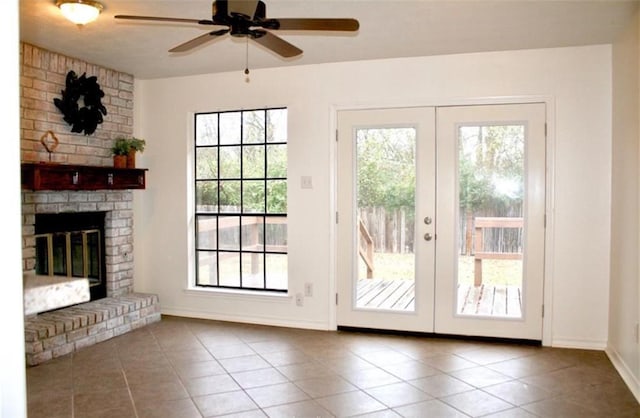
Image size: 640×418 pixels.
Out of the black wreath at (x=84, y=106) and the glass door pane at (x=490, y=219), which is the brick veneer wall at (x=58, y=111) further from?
the glass door pane at (x=490, y=219)

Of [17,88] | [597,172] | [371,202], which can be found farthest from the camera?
[371,202]

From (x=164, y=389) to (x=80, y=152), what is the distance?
2.45 m

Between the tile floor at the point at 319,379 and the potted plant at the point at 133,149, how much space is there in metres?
1.64

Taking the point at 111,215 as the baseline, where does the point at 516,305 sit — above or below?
below

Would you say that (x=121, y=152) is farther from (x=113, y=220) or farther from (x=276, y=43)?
(x=276, y=43)

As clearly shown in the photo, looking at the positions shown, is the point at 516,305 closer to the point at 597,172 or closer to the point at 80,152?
the point at 597,172

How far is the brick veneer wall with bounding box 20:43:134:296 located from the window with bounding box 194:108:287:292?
2.41 ft

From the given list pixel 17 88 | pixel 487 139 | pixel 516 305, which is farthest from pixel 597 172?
pixel 17 88

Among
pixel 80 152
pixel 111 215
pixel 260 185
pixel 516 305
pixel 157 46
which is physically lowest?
pixel 516 305

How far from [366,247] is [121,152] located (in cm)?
254

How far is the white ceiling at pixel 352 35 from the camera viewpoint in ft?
10.1

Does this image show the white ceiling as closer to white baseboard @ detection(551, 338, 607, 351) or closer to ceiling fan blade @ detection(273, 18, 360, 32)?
ceiling fan blade @ detection(273, 18, 360, 32)

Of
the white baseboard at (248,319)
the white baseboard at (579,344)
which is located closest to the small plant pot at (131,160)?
the white baseboard at (248,319)

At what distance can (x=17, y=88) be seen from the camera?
0.53 meters
